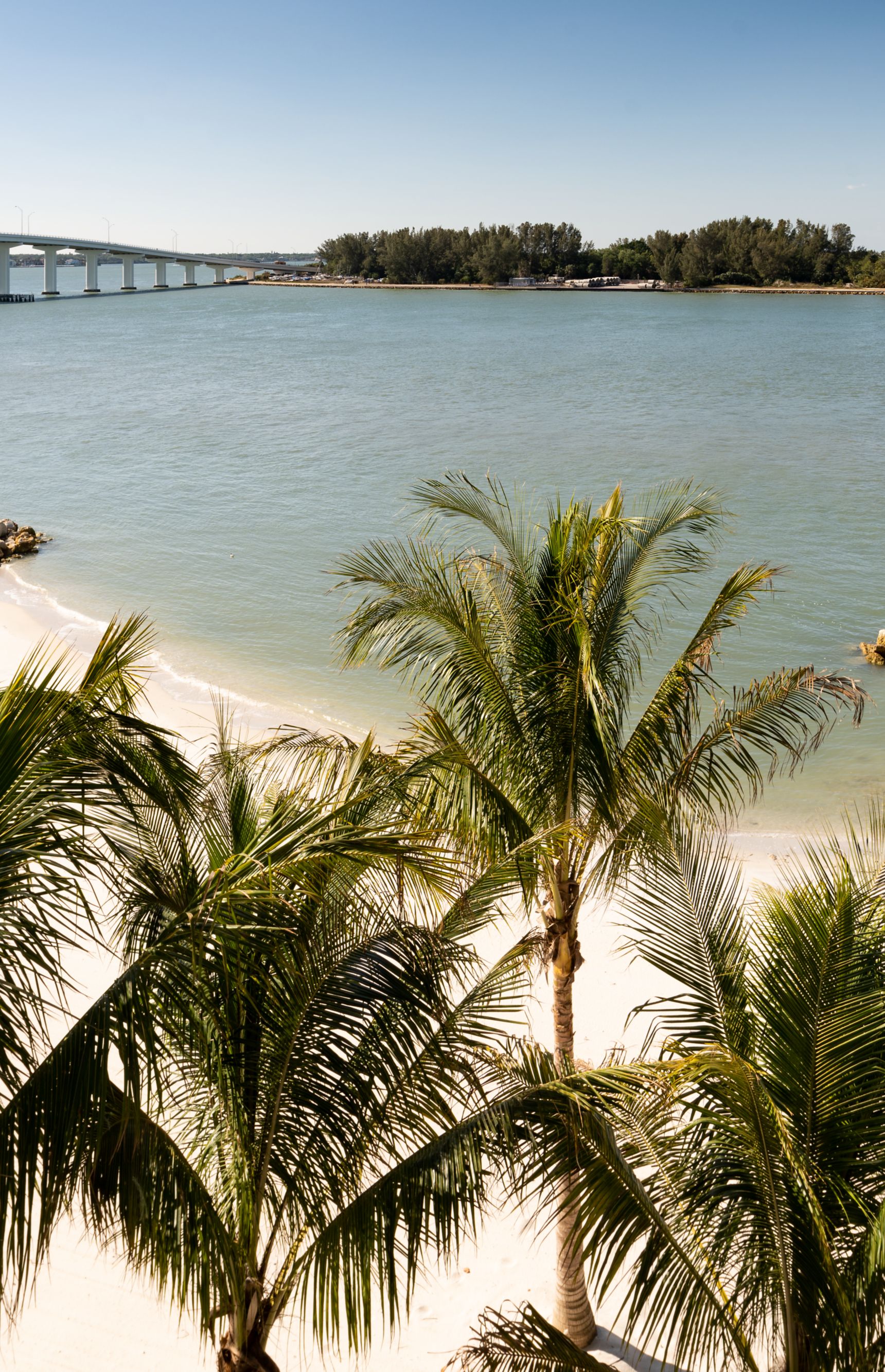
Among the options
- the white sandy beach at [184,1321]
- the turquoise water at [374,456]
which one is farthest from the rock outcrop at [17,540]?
the white sandy beach at [184,1321]

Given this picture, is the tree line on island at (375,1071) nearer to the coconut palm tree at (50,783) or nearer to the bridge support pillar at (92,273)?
the coconut palm tree at (50,783)

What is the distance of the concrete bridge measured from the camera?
395ft

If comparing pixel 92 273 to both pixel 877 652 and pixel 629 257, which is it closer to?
pixel 629 257

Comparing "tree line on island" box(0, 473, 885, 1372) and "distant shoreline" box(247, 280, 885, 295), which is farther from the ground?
"distant shoreline" box(247, 280, 885, 295)

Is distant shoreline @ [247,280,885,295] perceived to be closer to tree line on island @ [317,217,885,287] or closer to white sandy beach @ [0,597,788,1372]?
tree line on island @ [317,217,885,287]

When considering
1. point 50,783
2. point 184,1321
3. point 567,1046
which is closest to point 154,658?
point 184,1321

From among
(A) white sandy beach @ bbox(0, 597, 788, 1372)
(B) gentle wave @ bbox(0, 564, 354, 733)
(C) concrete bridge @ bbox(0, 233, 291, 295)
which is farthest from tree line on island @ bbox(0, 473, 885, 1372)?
(C) concrete bridge @ bbox(0, 233, 291, 295)

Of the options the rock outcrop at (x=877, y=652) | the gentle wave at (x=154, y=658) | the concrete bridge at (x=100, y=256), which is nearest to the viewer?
the gentle wave at (x=154, y=658)

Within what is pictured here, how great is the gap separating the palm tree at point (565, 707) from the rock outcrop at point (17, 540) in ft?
81.5

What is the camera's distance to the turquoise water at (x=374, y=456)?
24.3m

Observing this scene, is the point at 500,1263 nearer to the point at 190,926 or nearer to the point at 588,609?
the point at 588,609

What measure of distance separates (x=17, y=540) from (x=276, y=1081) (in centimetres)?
2852

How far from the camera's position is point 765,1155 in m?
4.43

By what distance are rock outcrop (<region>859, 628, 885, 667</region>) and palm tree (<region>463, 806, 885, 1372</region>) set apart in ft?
58.0
